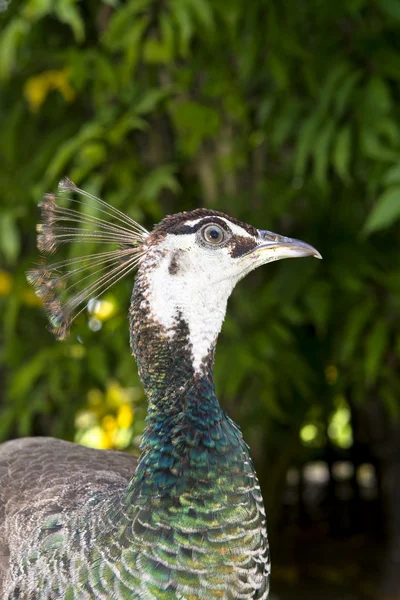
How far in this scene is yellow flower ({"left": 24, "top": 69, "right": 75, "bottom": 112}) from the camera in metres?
2.89

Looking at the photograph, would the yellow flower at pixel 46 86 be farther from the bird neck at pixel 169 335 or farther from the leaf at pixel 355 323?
the bird neck at pixel 169 335

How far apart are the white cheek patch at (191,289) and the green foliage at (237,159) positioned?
3.31 ft

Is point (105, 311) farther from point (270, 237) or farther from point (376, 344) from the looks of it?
point (270, 237)

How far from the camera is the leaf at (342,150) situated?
2234mm

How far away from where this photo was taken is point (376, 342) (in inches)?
98.1

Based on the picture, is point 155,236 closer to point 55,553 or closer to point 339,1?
point 55,553

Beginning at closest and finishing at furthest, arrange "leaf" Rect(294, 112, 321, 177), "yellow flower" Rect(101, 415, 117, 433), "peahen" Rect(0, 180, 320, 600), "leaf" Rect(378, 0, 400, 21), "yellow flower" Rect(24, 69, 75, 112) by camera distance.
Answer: "peahen" Rect(0, 180, 320, 600) → "leaf" Rect(378, 0, 400, 21) → "leaf" Rect(294, 112, 321, 177) → "yellow flower" Rect(24, 69, 75, 112) → "yellow flower" Rect(101, 415, 117, 433)

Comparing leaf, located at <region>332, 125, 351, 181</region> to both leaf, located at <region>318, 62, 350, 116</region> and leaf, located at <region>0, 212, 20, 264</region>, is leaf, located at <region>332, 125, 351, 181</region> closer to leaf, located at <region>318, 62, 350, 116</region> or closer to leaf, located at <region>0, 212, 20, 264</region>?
leaf, located at <region>318, 62, 350, 116</region>

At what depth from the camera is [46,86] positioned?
2.91 m

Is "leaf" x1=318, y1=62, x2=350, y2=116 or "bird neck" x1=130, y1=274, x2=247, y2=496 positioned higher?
"leaf" x1=318, y1=62, x2=350, y2=116

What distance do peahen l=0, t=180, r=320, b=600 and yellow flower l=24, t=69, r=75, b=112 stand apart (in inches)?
65.2

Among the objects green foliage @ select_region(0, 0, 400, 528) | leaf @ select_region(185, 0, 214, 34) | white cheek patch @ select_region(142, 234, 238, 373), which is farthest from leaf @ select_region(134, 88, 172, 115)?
white cheek patch @ select_region(142, 234, 238, 373)

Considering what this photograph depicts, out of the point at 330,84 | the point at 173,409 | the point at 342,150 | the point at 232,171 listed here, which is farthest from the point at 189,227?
the point at 232,171

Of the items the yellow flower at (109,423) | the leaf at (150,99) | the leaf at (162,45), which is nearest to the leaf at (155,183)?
the leaf at (150,99)
